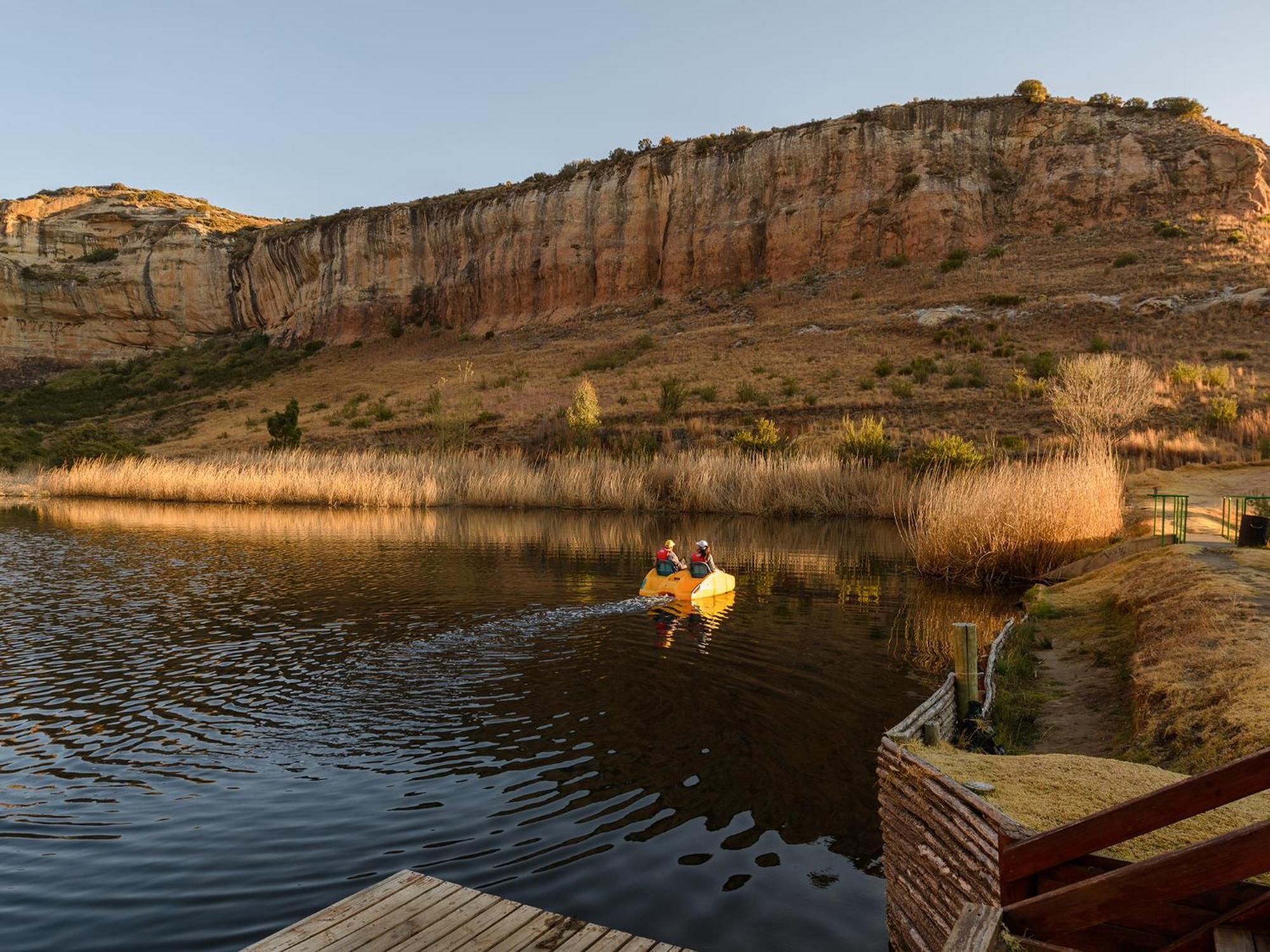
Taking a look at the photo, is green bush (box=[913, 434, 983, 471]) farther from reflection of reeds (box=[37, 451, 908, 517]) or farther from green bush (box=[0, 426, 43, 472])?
green bush (box=[0, 426, 43, 472])

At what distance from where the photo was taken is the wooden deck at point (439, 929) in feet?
11.8

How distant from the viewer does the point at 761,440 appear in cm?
3262

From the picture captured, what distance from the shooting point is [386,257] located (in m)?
78.4

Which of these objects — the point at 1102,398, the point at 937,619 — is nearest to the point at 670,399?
the point at 1102,398

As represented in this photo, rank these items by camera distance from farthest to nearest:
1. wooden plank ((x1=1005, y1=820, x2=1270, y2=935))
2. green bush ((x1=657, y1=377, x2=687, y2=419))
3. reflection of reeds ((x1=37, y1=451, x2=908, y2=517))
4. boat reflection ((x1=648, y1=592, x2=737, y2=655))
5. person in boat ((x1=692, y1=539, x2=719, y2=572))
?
green bush ((x1=657, y1=377, x2=687, y2=419)), reflection of reeds ((x1=37, y1=451, x2=908, y2=517)), person in boat ((x1=692, y1=539, x2=719, y2=572)), boat reflection ((x1=648, y1=592, x2=737, y2=655)), wooden plank ((x1=1005, y1=820, x2=1270, y2=935))

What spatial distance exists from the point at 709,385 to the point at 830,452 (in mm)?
15705

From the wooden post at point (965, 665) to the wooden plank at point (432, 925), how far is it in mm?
4303

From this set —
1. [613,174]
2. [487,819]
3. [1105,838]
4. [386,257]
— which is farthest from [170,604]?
[386,257]

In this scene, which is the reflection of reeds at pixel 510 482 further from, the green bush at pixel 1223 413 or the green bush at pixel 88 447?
the green bush at pixel 1223 413

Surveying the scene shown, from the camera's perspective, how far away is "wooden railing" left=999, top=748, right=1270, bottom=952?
2.64 meters

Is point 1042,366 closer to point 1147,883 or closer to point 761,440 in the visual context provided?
point 761,440

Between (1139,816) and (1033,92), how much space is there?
2769 inches

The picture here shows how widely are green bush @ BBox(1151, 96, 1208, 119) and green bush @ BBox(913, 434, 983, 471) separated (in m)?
48.7

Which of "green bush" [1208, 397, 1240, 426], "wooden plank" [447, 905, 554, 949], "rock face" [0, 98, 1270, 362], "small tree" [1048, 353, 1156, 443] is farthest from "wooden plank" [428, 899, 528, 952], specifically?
"rock face" [0, 98, 1270, 362]
